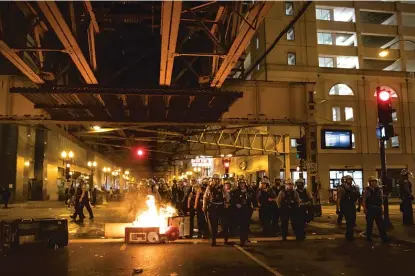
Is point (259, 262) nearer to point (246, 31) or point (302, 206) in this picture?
point (302, 206)

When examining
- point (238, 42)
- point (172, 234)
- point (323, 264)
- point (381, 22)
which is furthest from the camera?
point (381, 22)

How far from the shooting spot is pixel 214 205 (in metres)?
12.5

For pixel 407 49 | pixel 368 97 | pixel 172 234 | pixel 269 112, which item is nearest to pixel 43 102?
pixel 172 234

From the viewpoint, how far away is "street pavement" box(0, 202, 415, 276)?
876cm

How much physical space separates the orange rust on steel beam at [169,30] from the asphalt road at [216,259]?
13.8 ft

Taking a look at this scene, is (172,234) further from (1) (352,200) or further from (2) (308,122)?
(2) (308,122)

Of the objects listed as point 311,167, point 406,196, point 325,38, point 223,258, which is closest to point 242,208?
point 223,258

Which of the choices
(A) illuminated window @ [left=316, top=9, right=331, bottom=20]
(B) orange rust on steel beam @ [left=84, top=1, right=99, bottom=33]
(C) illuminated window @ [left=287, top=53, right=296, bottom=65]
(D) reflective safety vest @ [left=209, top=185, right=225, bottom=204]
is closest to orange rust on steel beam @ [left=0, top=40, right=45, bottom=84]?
(B) orange rust on steel beam @ [left=84, top=1, right=99, bottom=33]

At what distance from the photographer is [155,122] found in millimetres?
14977

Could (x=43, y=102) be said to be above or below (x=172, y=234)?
above

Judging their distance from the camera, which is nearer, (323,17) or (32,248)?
(32,248)

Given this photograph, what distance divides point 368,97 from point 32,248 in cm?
4079

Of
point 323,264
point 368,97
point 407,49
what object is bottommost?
point 323,264

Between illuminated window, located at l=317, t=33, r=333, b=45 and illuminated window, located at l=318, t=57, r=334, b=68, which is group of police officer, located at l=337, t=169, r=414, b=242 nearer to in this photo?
illuminated window, located at l=318, t=57, r=334, b=68
